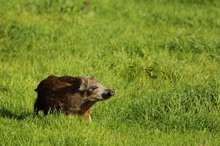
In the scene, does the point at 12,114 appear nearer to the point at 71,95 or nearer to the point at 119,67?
the point at 71,95

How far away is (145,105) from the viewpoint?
307 inches

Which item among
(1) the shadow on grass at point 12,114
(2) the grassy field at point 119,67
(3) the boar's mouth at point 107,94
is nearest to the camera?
(2) the grassy field at point 119,67

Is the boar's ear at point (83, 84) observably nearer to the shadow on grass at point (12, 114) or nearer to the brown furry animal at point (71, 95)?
the brown furry animal at point (71, 95)

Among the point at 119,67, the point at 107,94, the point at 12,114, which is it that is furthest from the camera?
the point at 119,67

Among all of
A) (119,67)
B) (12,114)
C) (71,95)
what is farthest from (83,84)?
(119,67)

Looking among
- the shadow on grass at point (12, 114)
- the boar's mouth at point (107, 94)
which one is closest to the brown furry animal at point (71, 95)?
the boar's mouth at point (107, 94)

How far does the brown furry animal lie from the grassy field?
222 millimetres

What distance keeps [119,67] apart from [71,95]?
3.00m

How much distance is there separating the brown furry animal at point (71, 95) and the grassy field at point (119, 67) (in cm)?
22

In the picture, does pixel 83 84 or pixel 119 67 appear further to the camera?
pixel 119 67

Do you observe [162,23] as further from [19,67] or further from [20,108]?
[20,108]

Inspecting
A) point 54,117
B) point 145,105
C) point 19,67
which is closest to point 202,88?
point 145,105

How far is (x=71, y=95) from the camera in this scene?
7062 millimetres

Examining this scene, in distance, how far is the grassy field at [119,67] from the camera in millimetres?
6727
